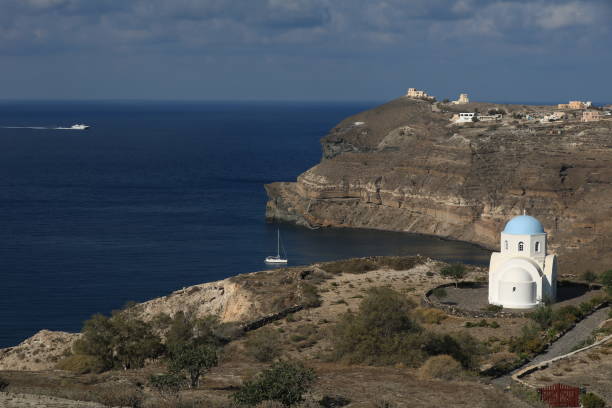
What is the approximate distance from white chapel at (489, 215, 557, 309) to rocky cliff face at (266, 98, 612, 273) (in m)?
32.2

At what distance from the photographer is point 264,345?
41281 mm

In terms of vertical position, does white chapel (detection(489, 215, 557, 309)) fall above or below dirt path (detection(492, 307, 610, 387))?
above

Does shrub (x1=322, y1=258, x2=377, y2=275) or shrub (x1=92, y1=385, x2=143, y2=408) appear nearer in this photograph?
shrub (x1=92, y1=385, x2=143, y2=408)

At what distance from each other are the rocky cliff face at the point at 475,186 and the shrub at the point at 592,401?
5557 centimetres

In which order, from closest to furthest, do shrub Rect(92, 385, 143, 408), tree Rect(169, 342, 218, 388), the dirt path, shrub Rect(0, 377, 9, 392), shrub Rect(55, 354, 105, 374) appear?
shrub Rect(92, 385, 143, 408) → shrub Rect(0, 377, 9, 392) → tree Rect(169, 342, 218, 388) → the dirt path → shrub Rect(55, 354, 105, 374)

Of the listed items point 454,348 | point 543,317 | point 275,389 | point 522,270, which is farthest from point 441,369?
point 522,270

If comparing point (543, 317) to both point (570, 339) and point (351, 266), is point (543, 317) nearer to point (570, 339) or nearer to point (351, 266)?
point (570, 339)

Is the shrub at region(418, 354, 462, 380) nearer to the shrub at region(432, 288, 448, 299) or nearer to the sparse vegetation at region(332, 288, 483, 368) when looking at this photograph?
the sparse vegetation at region(332, 288, 483, 368)

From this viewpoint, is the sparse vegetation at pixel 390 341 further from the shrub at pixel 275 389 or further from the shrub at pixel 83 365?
the shrub at pixel 83 365

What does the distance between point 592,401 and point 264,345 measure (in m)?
16.2

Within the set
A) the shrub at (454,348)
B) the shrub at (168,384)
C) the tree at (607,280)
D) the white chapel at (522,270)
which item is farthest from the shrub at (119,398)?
the tree at (607,280)

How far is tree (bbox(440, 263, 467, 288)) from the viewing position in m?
59.9

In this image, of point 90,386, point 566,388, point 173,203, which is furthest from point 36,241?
point 566,388

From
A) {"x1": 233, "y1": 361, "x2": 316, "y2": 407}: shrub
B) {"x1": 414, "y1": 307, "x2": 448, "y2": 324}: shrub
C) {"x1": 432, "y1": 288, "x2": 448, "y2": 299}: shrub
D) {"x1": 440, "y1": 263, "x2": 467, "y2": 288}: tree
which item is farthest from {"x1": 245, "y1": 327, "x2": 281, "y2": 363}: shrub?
{"x1": 440, "y1": 263, "x2": 467, "y2": 288}: tree
